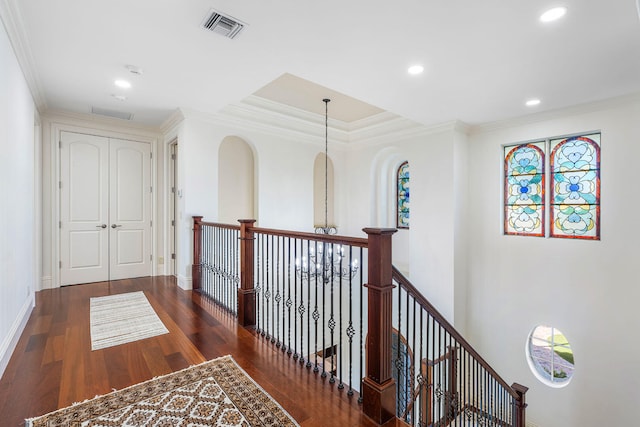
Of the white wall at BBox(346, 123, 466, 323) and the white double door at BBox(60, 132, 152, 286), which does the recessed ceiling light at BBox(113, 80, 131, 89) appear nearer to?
the white double door at BBox(60, 132, 152, 286)

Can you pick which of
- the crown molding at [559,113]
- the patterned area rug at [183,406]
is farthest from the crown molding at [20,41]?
the crown molding at [559,113]

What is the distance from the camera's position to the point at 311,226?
5.92 metres

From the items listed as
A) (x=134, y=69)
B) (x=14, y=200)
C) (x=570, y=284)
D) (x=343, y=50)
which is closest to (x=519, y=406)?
(x=570, y=284)

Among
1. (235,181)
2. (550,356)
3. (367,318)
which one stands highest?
(235,181)

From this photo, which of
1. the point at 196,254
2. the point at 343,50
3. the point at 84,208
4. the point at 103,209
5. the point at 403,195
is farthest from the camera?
the point at 403,195

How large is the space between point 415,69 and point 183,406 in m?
3.54

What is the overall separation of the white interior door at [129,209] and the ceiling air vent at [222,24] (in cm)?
360

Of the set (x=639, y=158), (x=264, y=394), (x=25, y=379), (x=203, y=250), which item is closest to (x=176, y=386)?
(x=264, y=394)

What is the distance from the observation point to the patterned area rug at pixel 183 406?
5.44 ft

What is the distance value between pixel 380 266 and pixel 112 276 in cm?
507

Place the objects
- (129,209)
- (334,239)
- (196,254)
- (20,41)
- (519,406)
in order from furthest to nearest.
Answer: (129,209), (196,254), (519,406), (20,41), (334,239)

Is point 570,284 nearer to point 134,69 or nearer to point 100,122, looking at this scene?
point 134,69

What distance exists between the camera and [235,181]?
5387mm

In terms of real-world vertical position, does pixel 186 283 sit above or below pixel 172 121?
below
